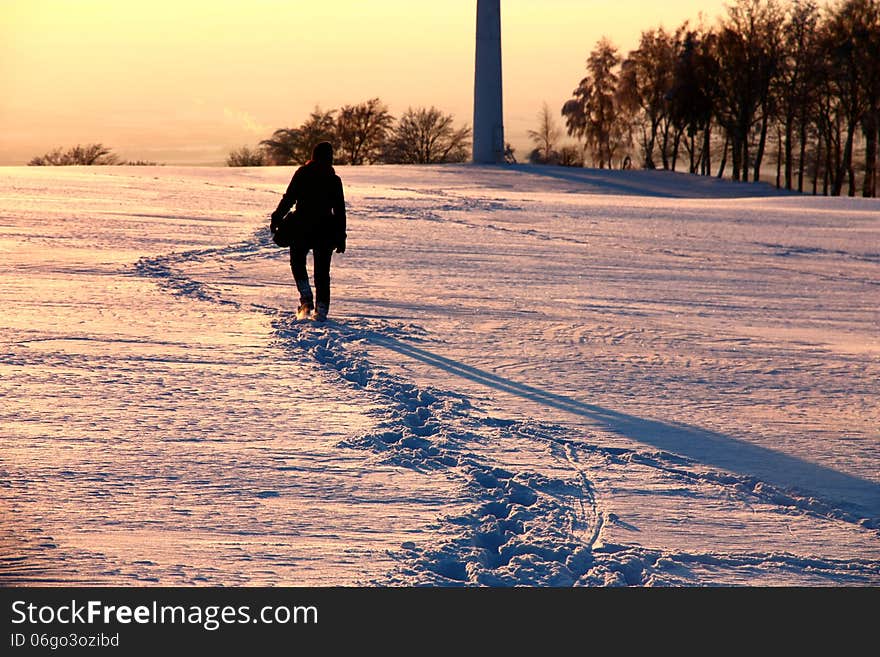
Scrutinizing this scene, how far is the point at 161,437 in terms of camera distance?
587 cm

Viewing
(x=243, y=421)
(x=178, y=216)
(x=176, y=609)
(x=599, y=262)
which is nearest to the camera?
(x=176, y=609)

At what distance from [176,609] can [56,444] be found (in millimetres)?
2201

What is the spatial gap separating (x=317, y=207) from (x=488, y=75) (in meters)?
28.6

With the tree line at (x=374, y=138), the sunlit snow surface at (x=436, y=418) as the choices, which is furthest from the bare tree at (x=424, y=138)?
the sunlit snow surface at (x=436, y=418)

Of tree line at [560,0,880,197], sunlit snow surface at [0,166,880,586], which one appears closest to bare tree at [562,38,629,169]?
tree line at [560,0,880,197]

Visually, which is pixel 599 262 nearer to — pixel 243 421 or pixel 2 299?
pixel 2 299

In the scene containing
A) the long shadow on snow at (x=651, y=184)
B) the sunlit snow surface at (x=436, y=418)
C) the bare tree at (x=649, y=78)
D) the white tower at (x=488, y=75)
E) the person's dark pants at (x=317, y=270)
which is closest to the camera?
the sunlit snow surface at (x=436, y=418)

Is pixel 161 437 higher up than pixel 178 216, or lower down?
lower down

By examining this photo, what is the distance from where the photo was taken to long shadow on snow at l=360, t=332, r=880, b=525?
17.7 ft

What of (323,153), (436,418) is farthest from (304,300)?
(436,418)

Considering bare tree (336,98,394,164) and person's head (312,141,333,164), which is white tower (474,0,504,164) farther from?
person's head (312,141,333,164)

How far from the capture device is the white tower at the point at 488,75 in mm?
36438

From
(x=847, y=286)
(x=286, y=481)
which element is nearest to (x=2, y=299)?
(x=286, y=481)

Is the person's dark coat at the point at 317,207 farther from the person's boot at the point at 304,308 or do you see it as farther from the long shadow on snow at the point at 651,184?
the long shadow on snow at the point at 651,184
